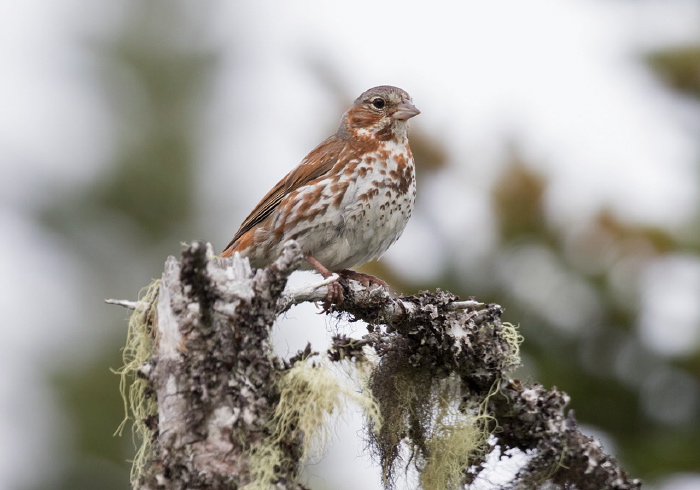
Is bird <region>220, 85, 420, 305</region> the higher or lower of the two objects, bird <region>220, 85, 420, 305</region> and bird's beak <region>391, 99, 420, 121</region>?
the lower

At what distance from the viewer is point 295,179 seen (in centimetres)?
617

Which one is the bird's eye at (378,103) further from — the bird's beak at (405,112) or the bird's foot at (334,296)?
the bird's foot at (334,296)

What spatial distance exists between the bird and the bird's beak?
0.16 feet

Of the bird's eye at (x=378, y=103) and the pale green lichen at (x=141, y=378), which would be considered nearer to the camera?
the pale green lichen at (x=141, y=378)

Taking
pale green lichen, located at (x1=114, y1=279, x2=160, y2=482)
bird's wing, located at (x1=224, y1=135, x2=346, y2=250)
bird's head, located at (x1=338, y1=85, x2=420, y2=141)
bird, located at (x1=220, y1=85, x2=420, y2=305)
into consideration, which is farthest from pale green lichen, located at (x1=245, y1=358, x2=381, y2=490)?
bird's head, located at (x1=338, y1=85, x2=420, y2=141)

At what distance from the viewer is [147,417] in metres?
3.60

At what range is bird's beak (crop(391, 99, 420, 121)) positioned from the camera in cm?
645

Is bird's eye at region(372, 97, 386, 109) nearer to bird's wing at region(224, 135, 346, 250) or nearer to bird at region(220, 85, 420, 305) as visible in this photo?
bird at region(220, 85, 420, 305)

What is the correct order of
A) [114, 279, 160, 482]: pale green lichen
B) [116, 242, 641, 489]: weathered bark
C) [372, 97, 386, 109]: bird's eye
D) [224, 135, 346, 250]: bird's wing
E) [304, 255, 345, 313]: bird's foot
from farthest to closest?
[372, 97, 386, 109]: bird's eye, [224, 135, 346, 250]: bird's wing, [304, 255, 345, 313]: bird's foot, [114, 279, 160, 482]: pale green lichen, [116, 242, 641, 489]: weathered bark

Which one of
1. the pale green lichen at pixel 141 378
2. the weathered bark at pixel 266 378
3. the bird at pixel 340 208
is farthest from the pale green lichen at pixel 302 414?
the bird at pixel 340 208

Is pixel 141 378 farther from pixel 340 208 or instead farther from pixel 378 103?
pixel 378 103

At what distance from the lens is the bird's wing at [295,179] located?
6105 millimetres

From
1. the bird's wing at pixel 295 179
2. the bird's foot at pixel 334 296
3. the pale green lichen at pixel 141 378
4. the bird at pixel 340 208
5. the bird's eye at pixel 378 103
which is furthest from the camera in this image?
the bird's eye at pixel 378 103

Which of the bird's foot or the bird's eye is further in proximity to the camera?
the bird's eye
